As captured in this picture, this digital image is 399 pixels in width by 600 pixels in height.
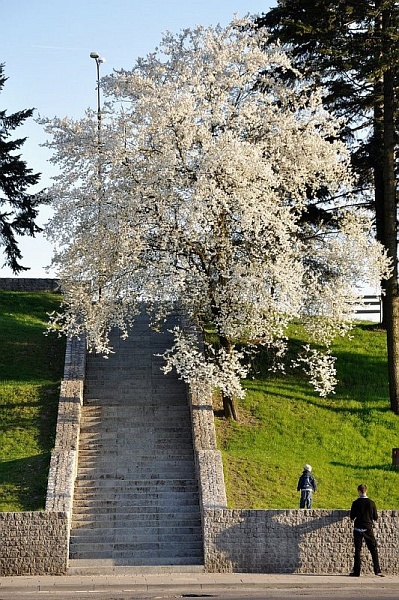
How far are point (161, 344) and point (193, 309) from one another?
4.51 m

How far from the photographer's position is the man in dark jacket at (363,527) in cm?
1845

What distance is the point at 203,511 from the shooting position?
19.9 metres

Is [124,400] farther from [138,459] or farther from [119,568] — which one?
[119,568]

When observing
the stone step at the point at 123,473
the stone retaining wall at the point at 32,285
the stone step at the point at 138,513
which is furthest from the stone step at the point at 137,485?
the stone retaining wall at the point at 32,285

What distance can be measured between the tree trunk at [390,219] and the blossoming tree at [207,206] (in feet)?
5.47

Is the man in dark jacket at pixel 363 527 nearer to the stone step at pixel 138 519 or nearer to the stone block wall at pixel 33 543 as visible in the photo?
the stone step at pixel 138 519

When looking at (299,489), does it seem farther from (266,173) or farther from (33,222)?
(33,222)

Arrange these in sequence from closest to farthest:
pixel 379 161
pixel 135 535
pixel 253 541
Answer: pixel 253 541, pixel 135 535, pixel 379 161

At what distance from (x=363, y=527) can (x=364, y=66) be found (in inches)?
564

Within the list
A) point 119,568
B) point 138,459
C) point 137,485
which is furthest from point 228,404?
point 119,568

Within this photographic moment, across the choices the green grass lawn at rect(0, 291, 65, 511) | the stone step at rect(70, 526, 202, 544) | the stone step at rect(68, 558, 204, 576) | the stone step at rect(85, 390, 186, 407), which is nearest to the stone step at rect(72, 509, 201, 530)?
the stone step at rect(70, 526, 202, 544)

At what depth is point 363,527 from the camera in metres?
18.5

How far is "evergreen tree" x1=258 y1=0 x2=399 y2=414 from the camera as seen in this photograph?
27922 mm

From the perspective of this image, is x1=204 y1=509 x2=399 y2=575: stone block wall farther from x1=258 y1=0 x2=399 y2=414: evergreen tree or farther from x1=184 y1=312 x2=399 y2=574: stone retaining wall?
x1=258 y1=0 x2=399 y2=414: evergreen tree
